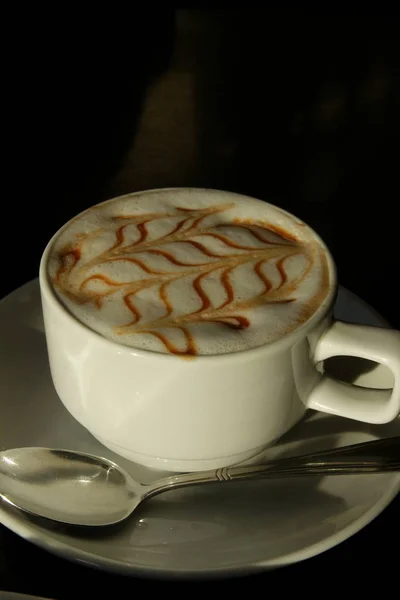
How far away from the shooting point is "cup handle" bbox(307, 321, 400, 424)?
2.68 feet

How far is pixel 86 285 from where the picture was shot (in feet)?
2.76

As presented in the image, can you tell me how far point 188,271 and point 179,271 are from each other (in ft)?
0.04

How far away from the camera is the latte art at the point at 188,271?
782mm

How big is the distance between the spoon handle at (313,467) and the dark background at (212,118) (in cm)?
51

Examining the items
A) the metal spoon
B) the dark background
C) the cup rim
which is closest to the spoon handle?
the metal spoon

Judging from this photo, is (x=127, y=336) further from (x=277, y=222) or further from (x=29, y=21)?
(x=29, y=21)

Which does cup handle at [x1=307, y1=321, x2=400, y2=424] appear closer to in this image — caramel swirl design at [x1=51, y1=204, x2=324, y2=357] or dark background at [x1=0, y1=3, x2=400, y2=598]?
caramel swirl design at [x1=51, y1=204, x2=324, y2=357]

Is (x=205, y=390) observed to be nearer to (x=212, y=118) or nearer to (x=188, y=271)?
(x=188, y=271)

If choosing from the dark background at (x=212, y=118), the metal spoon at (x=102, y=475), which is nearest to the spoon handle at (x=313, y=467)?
the metal spoon at (x=102, y=475)

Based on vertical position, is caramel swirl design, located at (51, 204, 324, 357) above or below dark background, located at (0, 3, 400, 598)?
above

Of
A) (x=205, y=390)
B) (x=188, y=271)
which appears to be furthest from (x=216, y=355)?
(x=188, y=271)

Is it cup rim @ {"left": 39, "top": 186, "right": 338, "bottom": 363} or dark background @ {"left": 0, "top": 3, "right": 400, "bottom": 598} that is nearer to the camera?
cup rim @ {"left": 39, "top": 186, "right": 338, "bottom": 363}

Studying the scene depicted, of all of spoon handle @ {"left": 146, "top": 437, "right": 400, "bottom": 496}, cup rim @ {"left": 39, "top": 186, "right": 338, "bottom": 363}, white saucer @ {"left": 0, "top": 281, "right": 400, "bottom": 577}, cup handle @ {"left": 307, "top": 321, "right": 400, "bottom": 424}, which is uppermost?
cup rim @ {"left": 39, "top": 186, "right": 338, "bottom": 363}

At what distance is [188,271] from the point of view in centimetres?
87
